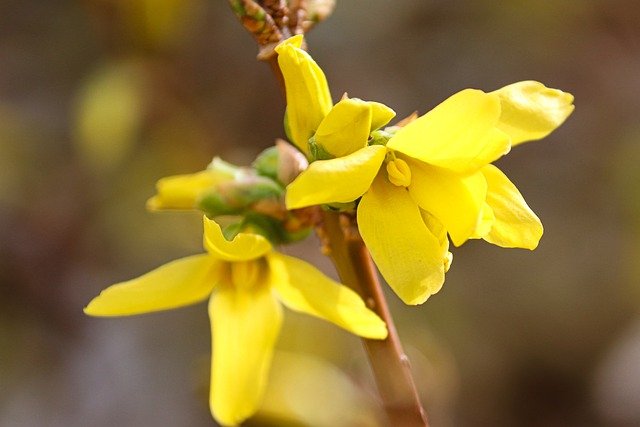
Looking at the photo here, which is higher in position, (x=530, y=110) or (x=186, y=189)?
(x=530, y=110)

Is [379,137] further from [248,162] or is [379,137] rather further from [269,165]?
[248,162]

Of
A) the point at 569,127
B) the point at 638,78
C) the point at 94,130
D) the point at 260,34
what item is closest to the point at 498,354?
the point at 569,127

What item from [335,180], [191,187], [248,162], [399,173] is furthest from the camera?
[248,162]

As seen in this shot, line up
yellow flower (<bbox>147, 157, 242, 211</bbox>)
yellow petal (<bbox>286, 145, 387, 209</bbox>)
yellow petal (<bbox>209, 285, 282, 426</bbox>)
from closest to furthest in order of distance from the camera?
yellow petal (<bbox>286, 145, 387, 209</bbox>), yellow petal (<bbox>209, 285, 282, 426</bbox>), yellow flower (<bbox>147, 157, 242, 211</bbox>)

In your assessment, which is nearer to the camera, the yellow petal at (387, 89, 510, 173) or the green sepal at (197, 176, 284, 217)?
the yellow petal at (387, 89, 510, 173)

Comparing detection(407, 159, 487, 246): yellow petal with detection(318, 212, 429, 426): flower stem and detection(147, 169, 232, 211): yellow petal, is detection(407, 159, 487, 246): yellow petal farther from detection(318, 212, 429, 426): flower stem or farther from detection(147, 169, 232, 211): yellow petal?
detection(147, 169, 232, 211): yellow petal

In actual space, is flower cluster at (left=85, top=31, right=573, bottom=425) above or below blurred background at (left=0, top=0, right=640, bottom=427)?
above

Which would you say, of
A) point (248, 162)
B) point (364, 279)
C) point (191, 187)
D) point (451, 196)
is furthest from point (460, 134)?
point (248, 162)

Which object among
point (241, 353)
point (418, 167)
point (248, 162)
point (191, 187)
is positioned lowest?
point (248, 162)

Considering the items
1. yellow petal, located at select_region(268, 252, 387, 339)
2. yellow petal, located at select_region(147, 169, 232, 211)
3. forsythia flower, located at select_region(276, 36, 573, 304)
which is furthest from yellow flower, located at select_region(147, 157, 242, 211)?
forsythia flower, located at select_region(276, 36, 573, 304)
